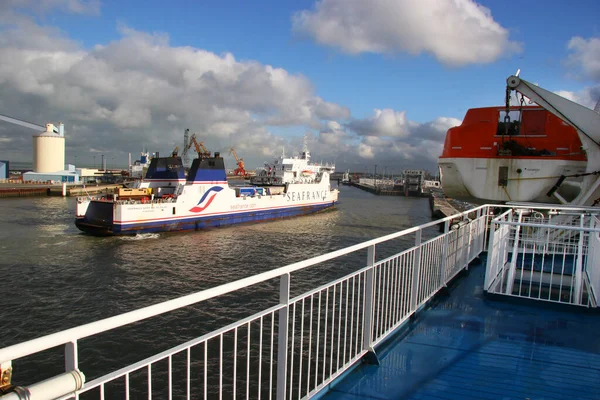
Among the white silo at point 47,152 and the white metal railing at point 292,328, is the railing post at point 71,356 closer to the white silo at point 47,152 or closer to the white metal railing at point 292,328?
the white metal railing at point 292,328

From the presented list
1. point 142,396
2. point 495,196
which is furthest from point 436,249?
point 495,196

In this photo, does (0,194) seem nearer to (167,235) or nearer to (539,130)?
(167,235)

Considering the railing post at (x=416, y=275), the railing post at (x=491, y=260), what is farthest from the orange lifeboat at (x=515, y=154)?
the railing post at (x=416, y=275)

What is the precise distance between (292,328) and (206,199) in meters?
24.0

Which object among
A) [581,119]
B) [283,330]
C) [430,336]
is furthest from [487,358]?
[581,119]

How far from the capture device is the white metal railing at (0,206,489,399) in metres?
1.69

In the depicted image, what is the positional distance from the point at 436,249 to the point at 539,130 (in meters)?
7.17

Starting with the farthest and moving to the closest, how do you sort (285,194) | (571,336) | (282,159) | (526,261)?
(282,159) < (285,194) < (526,261) < (571,336)

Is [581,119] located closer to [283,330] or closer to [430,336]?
[430,336]

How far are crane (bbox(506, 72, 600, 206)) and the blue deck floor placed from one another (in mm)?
5737

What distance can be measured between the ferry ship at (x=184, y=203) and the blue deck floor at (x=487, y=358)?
2119cm

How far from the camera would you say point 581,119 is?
901 centimetres

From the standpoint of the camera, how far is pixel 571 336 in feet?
14.2

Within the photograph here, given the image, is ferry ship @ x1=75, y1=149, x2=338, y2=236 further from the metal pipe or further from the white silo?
the white silo
